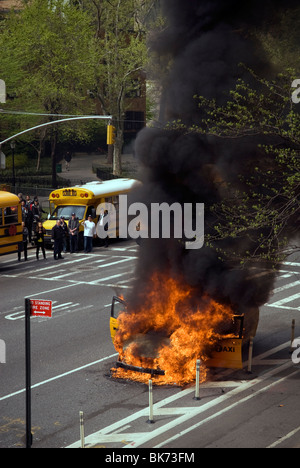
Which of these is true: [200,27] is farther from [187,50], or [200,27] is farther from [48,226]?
[48,226]

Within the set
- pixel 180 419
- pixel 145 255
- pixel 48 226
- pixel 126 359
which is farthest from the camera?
pixel 48 226

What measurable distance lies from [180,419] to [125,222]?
18.8 metres

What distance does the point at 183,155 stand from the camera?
48.0 feet

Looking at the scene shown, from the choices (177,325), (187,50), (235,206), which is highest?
(187,50)

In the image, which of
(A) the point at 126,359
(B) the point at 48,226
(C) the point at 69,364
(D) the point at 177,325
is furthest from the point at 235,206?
(B) the point at 48,226

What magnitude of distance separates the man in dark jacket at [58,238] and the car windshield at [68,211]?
2.01 meters

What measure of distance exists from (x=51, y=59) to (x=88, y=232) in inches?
849

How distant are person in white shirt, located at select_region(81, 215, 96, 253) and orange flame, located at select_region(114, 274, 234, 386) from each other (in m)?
13.2

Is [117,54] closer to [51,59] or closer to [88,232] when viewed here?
[51,59]

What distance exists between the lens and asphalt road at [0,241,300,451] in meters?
11.7

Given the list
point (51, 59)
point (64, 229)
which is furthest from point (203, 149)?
point (51, 59)

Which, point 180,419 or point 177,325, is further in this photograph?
point 177,325

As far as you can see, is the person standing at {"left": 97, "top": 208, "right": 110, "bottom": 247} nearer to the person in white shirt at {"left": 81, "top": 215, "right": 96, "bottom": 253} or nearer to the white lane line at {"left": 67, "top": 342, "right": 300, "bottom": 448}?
the person in white shirt at {"left": 81, "top": 215, "right": 96, "bottom": 253}

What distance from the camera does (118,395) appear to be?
13.5 meters
